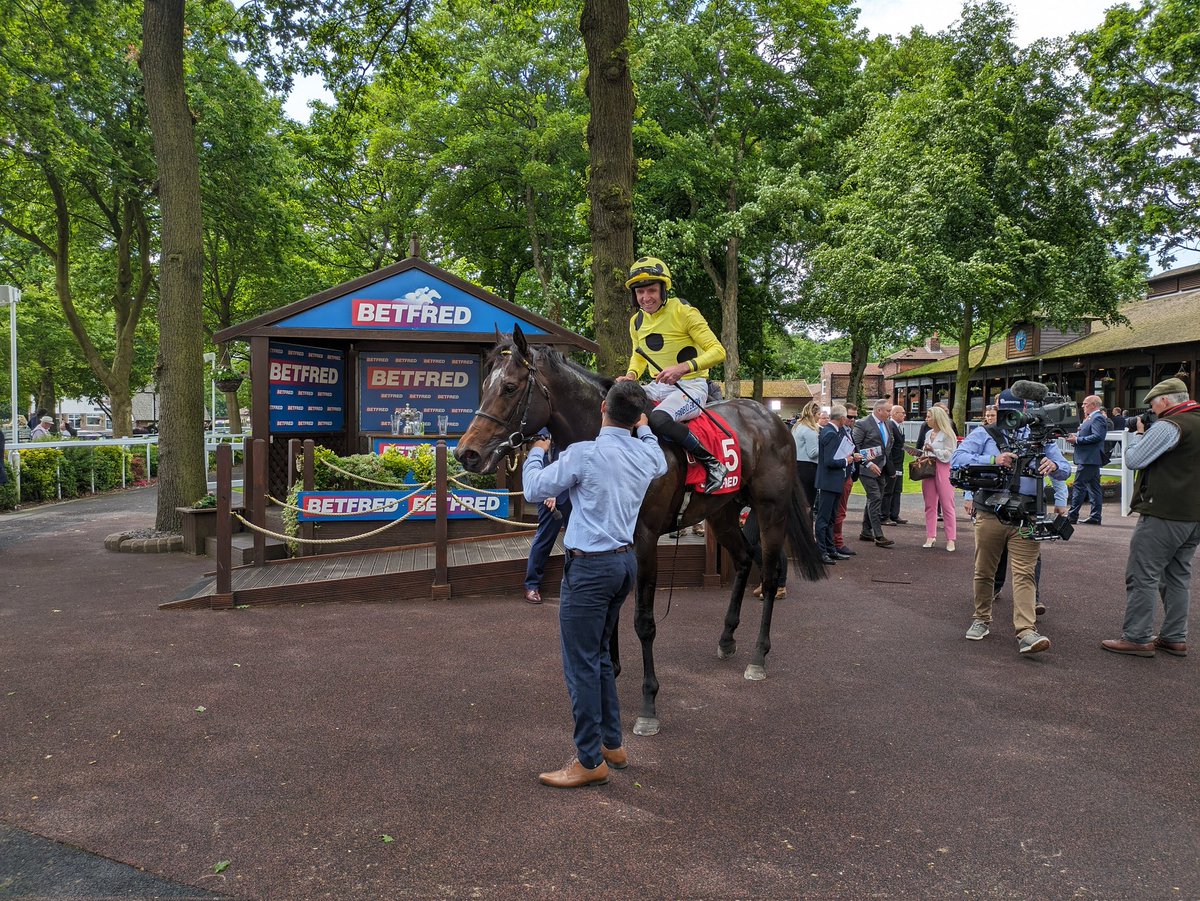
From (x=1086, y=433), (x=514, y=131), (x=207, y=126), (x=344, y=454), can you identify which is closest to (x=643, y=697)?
(x=344, y=454)

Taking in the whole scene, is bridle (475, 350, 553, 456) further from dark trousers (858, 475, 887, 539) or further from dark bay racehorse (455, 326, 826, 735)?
dark trousers (858, 475, 887, 539)

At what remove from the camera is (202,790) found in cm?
376

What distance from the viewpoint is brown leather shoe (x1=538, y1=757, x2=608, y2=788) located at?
3.76m

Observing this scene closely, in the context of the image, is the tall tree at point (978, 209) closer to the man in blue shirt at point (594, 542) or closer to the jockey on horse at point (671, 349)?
the jockey on horse at point (671, 349)

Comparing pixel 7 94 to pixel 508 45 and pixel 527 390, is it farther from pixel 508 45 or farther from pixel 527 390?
pixel 527 390

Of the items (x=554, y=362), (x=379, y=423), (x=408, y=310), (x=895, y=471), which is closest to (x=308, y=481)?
(x=408, y=310)

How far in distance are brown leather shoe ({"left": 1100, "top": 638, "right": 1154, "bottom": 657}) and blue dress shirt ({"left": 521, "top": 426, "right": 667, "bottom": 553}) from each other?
4.68 metres

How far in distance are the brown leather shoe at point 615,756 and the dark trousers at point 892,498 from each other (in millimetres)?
10361

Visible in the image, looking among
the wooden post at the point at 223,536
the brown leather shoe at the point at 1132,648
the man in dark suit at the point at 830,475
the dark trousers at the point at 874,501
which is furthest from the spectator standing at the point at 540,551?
the dark trousers at the point at 874,501

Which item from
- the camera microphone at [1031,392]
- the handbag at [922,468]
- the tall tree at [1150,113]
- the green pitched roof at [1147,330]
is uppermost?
the tall tree at [1150,113]

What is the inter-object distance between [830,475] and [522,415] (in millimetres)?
6629

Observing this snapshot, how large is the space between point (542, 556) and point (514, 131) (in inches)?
834

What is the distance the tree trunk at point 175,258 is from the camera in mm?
10734

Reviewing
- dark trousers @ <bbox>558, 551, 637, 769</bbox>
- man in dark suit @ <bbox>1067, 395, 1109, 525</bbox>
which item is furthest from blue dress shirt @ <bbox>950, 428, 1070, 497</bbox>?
man in dark suit @ <bbox>1067, 395, 1109, 525</bbox>
